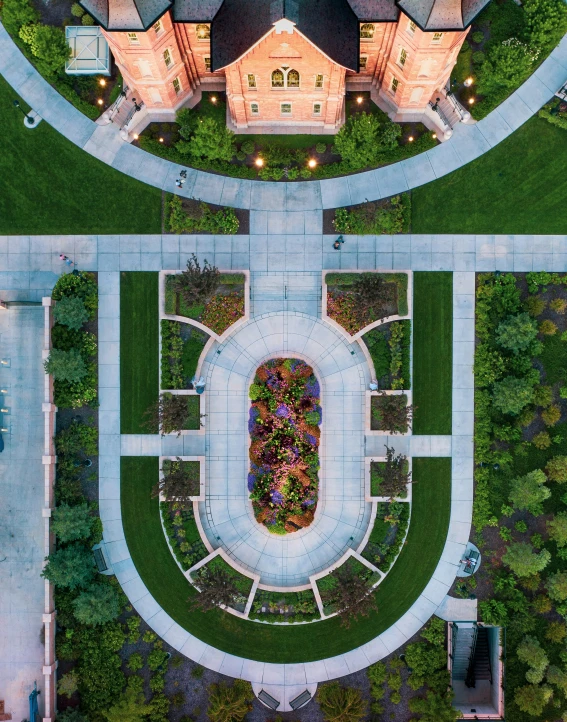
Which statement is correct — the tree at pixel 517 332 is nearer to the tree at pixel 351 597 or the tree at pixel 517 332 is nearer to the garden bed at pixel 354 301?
the garden bed at pixel 354 301

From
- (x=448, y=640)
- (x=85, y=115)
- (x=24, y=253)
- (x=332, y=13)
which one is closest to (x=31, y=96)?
(x=85, y=115)

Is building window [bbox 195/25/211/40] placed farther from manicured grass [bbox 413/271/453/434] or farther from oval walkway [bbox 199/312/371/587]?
manicured grass [bbox 413/271/453/434]

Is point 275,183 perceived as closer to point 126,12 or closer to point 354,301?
point 354,301

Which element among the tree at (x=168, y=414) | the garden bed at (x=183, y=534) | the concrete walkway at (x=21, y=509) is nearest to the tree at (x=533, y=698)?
the garden bed at (x=183, y=534)

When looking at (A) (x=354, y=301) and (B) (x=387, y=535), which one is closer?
(A) (x=354, y=301)

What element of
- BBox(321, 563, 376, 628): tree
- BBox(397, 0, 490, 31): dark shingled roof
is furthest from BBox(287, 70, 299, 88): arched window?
BBox(321, 563, 376, 628): tree

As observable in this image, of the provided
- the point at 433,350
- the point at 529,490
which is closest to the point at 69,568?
the point at 433,350

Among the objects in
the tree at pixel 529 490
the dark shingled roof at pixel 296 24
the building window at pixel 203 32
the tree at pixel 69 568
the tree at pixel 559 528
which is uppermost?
the building window at pixel 203 32
